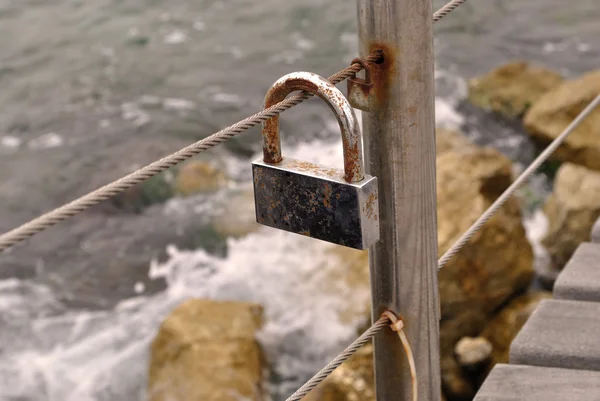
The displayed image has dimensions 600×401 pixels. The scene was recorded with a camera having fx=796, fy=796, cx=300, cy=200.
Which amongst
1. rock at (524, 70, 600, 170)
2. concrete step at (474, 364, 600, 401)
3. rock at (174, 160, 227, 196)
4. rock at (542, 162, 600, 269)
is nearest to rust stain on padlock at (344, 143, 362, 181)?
concrete step at (474, 364, 600, 401)

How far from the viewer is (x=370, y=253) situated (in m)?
1.16

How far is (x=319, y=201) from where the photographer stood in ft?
3.23

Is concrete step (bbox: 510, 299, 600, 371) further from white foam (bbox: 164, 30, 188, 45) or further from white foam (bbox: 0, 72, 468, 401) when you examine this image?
white foam (bbox: 164, 30, 188, 45)

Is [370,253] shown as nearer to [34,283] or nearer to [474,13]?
[34,283]

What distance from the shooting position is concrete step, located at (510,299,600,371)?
1.48 metres

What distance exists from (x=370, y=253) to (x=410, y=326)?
0.12 metres

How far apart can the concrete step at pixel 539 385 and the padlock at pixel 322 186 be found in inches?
21.6

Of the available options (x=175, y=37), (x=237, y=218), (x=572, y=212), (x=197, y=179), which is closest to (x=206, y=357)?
(x=237, y=218)

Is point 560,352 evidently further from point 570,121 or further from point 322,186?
point 570,121

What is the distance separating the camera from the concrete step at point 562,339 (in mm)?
1482

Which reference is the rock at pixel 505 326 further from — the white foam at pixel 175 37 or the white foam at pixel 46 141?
the white foam at pixel 175 37

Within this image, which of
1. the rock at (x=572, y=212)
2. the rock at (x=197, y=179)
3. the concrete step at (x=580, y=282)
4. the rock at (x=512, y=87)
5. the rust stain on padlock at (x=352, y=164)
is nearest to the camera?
the rust stain on padlock at (x=352, y=164)

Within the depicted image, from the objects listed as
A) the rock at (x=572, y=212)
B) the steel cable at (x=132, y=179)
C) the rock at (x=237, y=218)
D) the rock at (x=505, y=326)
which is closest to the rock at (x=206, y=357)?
the rock at (x=505, y=326)

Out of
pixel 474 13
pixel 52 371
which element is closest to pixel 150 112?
pixel 52 371
